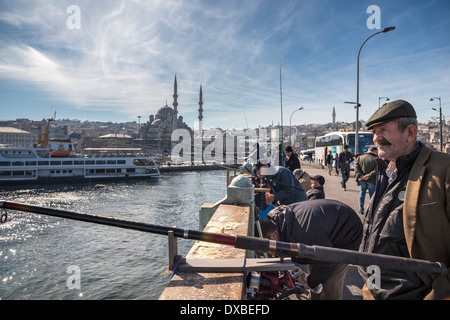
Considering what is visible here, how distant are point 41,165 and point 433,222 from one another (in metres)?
45.7

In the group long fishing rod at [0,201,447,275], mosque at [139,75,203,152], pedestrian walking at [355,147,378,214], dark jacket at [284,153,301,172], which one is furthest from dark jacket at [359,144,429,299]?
mosque at [139,75,203,152]

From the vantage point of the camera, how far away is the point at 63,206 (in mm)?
23656

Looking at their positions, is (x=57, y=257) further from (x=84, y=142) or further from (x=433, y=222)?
(x=84, y=142)

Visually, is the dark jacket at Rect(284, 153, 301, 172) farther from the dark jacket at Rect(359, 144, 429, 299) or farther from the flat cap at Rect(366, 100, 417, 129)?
the flat cap at Rect(366, 100, 417, 129)

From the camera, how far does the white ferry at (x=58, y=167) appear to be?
35.7 metres

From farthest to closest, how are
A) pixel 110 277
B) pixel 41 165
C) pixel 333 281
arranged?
pixel 41 165
pixel 110 277
pixel 333 281

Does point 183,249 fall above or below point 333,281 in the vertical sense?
below

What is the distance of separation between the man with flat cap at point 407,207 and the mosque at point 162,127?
95844 mm

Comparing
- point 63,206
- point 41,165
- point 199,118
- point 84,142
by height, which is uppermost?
point 199,118

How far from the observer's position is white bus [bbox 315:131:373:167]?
70.2 feet

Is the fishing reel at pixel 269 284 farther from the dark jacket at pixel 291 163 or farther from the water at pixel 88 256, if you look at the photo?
the dark jacket at pixel 291 163

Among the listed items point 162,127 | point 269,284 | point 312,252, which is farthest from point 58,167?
point 162,127

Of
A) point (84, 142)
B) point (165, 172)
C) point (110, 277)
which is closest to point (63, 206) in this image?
point (110, 277)

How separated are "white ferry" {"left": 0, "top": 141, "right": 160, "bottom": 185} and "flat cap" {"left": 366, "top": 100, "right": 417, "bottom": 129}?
42.9 m
